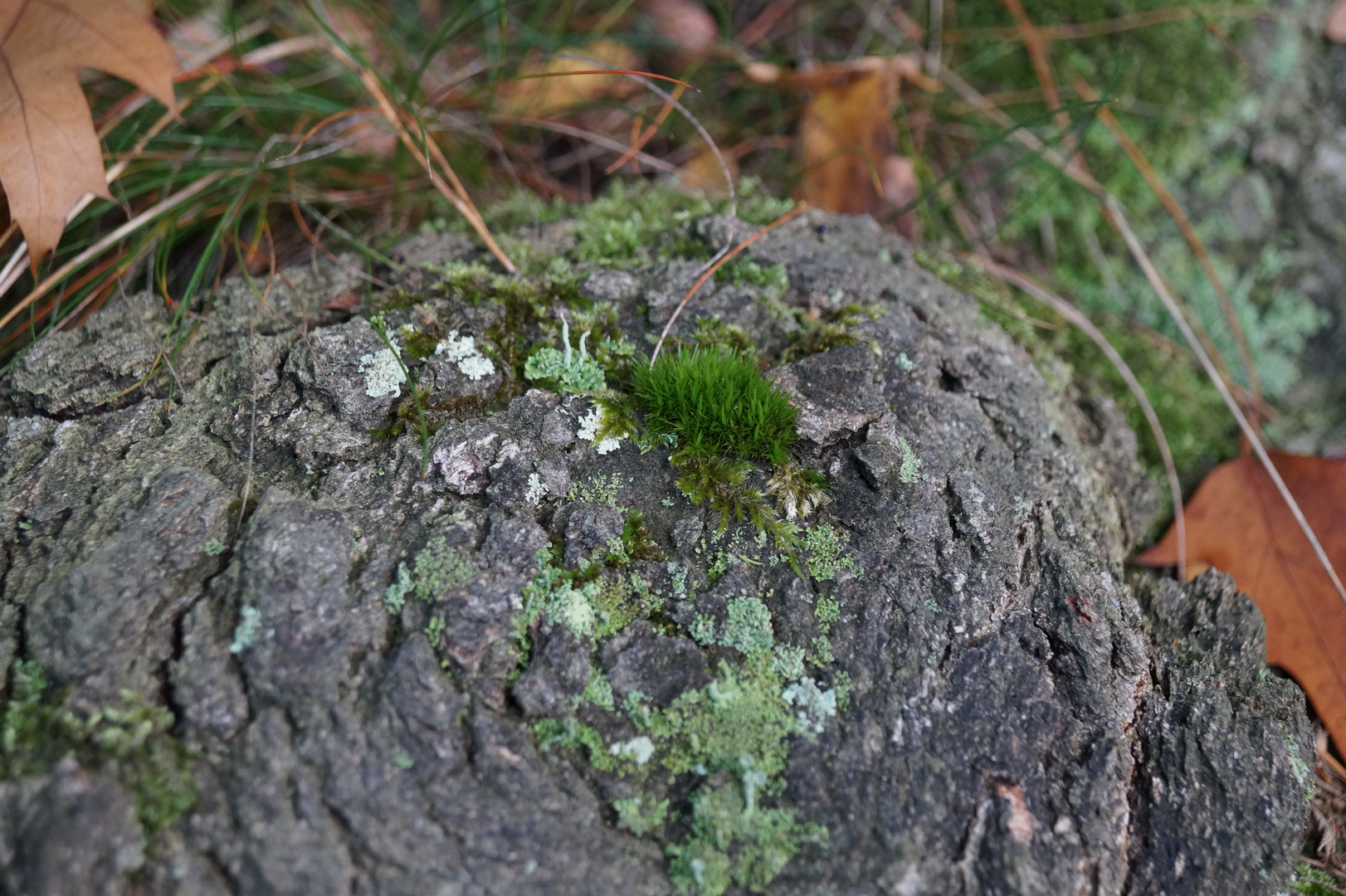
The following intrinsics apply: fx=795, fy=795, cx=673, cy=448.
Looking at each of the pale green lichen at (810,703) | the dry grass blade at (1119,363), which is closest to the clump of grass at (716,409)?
the pale green lichen at (810,703)

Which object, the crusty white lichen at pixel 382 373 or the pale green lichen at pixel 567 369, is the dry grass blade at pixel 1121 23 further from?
the crusty white lichen at pixel 382 373

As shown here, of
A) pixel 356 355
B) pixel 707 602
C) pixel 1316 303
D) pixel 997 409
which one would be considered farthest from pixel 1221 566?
pixel 356 355

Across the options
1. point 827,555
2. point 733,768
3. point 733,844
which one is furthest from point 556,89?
point 733,844

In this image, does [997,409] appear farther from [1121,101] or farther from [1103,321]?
[1121,101]

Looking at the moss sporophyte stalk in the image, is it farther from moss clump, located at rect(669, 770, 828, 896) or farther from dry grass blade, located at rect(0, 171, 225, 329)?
dry grass blade, located at rect(0, 171, 225, 329)

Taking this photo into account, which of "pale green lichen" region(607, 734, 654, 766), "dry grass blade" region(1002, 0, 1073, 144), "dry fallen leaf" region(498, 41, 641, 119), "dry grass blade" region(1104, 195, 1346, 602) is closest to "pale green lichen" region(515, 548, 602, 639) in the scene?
"pale green lichen" region(607, 734, 654, 766)

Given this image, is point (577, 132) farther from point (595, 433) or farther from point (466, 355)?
point (595, 433)
